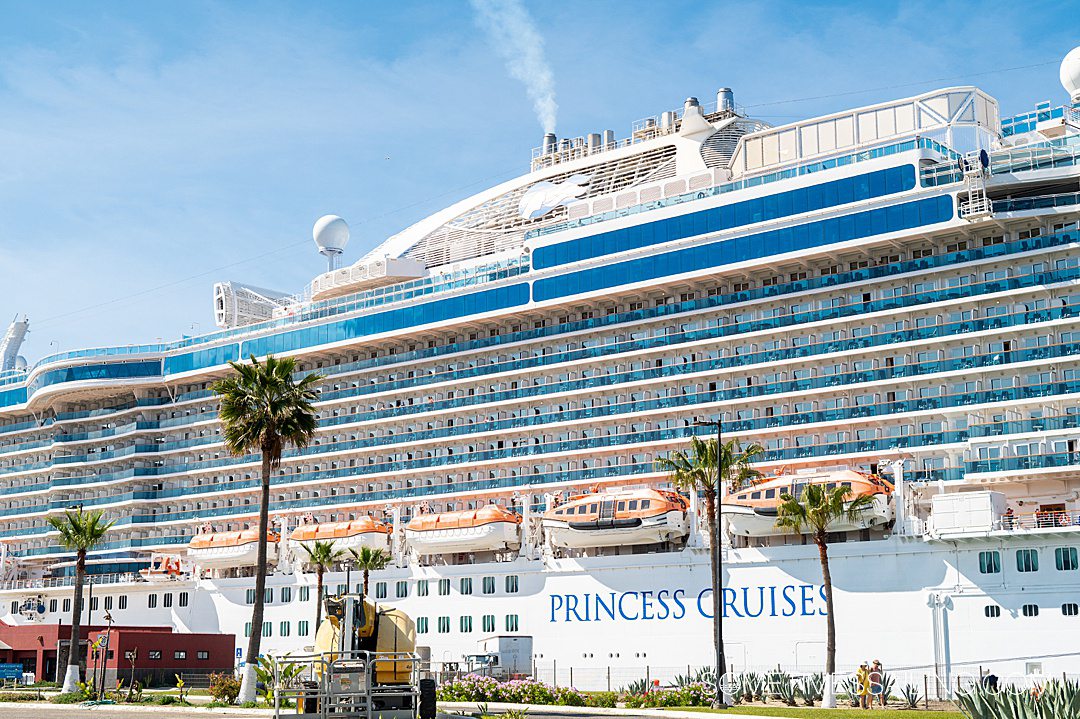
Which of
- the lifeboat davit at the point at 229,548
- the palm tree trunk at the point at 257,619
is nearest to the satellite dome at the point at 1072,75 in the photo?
the palm tree trunk at the point at 257,619

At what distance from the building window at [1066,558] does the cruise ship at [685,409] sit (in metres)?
0.11

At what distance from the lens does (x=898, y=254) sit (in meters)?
54.1

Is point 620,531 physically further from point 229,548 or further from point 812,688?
point 229,548

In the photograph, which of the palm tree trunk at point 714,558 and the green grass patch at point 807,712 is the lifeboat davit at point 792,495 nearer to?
the palm tree trunk at point 714,558

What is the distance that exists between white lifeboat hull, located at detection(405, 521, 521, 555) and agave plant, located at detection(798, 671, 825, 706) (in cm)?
1771

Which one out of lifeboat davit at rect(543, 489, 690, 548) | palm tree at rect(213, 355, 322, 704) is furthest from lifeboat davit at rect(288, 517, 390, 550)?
lifeboat davit at rect(543, 489, 690, 548)

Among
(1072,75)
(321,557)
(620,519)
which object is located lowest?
(321,557)

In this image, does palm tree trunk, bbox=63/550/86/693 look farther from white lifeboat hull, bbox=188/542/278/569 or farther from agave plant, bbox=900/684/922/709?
agave plant, bbox=900/684/922/709

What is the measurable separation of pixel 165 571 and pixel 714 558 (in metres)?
39.3

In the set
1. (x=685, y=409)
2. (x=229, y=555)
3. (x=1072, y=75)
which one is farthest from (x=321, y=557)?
(x=1072, y=75)

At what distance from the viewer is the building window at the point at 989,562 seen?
45594mm

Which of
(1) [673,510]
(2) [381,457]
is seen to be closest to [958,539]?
(1) [673,510]

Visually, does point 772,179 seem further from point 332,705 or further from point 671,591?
point 332,705

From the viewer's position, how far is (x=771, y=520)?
50062mm
